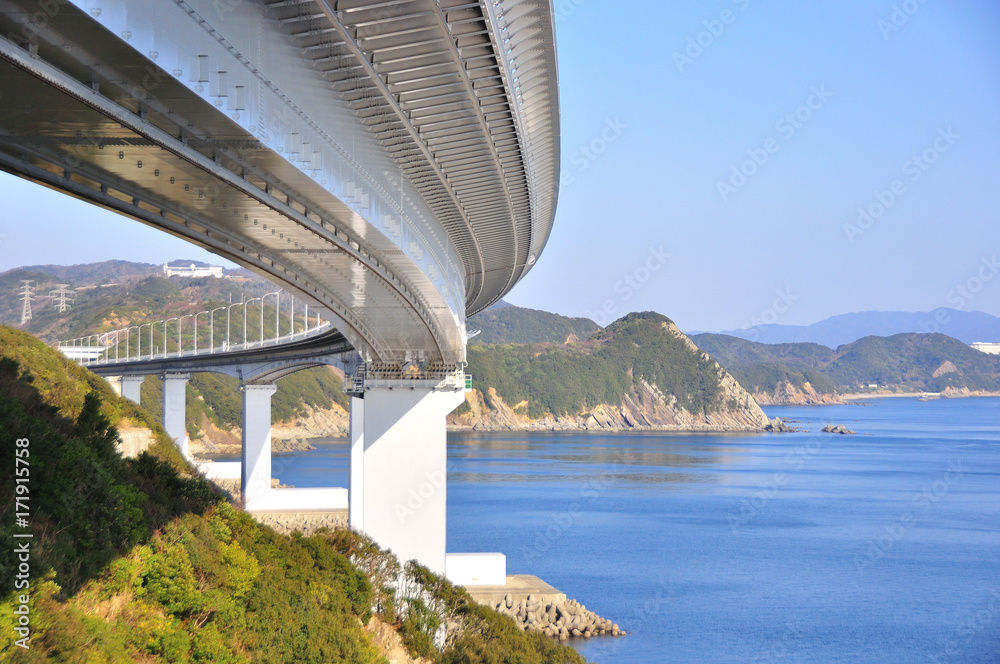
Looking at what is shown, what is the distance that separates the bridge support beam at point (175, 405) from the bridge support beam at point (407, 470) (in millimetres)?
24297

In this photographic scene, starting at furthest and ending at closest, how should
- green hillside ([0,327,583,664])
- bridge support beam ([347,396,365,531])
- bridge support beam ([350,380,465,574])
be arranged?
bridge support beam ([347,396,365,531]) → bridge support beam ([350,380,465,574]) → green hillside ([0,327,583,664])

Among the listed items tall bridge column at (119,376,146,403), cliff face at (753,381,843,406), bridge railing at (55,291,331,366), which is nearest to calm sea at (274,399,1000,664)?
bridge railing at (55,291,331,366)

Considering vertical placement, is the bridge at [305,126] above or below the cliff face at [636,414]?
above

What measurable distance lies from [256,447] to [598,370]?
87151 millimetres

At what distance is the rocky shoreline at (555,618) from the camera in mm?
21078

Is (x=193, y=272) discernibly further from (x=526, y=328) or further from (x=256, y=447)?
(x=256, y=447)

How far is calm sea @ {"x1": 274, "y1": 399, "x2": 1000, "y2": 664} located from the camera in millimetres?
23297

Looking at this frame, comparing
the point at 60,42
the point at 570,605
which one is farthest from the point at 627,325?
the point at 60,42

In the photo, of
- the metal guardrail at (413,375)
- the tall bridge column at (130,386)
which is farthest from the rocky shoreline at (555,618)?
the tall bridge column at (130,386)

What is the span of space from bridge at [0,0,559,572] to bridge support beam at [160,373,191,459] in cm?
2946

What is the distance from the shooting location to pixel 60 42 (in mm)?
4914

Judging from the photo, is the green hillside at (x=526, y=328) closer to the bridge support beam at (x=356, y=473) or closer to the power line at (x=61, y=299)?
the power line at (x=61, y=299)

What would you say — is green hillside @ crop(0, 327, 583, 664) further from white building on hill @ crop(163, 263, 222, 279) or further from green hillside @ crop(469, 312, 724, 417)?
white building on hill @ crop(163, 263, 222, 279)

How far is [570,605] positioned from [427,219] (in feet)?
42.5
